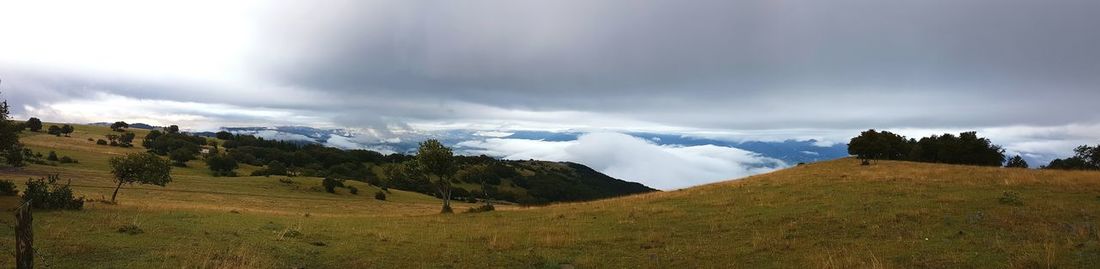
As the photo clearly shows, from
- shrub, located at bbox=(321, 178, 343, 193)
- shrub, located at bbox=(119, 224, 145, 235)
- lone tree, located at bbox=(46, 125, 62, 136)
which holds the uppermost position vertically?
lone tree, located at bbox=(46, 125, 62, 136)

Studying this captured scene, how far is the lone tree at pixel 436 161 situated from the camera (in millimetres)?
47625

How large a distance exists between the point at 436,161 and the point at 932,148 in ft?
283

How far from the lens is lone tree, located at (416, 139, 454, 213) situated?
156ft

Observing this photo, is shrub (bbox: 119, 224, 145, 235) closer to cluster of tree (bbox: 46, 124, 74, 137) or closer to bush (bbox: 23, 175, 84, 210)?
bush (bbox: 23, 175, 84, 210)

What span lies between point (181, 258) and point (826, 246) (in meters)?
20.7

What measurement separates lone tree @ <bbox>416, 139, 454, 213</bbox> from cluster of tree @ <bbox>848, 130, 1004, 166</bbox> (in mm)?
54783

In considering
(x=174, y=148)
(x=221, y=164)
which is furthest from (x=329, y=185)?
(x=174, y=148)

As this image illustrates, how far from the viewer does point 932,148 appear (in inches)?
3511

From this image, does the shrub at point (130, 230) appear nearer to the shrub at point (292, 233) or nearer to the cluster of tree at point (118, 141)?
the shrub at point (292, 233)

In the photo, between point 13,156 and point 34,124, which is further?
point 34,124

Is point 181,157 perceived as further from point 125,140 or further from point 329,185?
point 329,185

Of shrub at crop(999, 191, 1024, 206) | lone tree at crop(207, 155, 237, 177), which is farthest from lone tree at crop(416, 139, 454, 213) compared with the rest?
lone tree at crop(207, 155, 237, 177)

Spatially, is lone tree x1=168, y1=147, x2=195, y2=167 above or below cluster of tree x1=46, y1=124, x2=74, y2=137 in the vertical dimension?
below

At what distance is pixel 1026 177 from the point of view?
3622 centimetres
